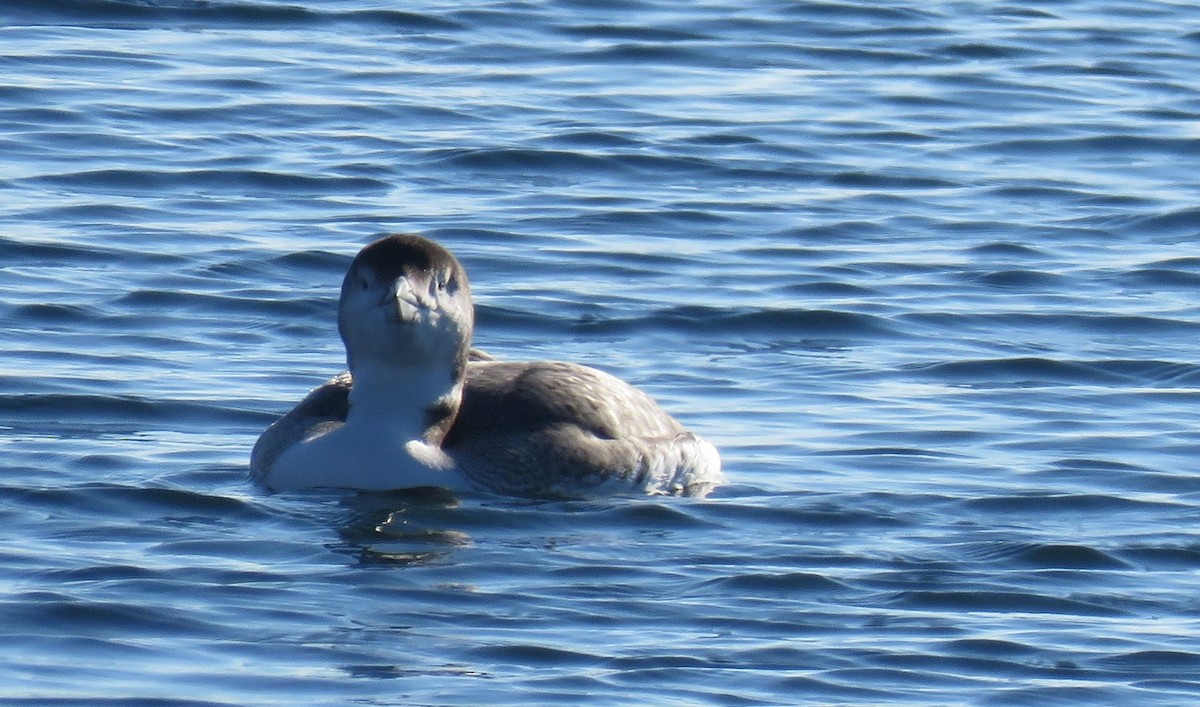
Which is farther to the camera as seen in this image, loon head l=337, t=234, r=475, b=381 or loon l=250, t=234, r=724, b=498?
loon l=250, t=234, r=724, b=498

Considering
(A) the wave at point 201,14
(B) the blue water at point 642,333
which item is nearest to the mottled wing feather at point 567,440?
(B) the blue water at point 642,333

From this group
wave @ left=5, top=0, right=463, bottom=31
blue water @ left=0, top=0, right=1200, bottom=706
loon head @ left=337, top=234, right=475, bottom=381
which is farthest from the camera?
wave @ left=5, top=0, right=463, bottom=31

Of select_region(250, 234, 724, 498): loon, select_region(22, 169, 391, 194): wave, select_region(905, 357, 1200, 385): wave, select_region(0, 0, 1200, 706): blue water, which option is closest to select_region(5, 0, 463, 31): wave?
select_region(0, 0, 1200, 706): blue water

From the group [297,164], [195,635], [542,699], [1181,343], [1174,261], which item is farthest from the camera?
[297,164]

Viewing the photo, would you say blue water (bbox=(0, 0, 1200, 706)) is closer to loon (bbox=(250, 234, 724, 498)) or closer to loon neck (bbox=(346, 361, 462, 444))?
loon (bbox=(250, 234, 724, 498))

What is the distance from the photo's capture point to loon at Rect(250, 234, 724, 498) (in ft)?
32.9

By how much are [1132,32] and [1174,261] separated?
25.2ft

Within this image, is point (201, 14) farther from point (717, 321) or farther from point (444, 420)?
point (444, 420)

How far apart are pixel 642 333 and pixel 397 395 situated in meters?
3.09

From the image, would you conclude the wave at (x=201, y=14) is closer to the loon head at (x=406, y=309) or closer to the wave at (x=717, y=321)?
the wave at (x=717, y=321)

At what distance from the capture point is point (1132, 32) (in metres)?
22.2

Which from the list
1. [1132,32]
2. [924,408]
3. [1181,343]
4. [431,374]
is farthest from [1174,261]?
[1132,32]

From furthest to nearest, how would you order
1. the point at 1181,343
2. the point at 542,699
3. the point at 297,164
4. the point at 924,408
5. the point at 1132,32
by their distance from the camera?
the point at 1132,32, the point at 297,164, the point at 1181,343, the point at 924,408, the point at 542,699

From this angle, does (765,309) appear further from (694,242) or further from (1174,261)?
(1174,261)
